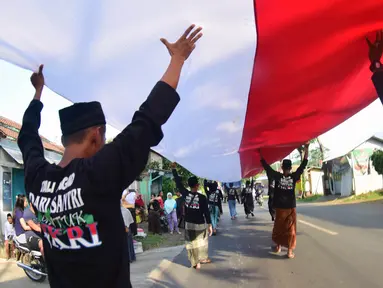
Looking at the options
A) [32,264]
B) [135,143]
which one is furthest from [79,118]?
[32,264]

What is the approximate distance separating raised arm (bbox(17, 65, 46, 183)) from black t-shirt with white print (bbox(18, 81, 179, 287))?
22 centimetres

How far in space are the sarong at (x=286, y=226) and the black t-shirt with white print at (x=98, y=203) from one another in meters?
6.44

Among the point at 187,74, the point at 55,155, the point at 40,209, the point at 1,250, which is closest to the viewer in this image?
the point at 40,209

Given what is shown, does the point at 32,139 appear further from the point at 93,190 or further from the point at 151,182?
the point at 151,182

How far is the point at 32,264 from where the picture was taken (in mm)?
7137

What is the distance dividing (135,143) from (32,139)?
2.69 feet

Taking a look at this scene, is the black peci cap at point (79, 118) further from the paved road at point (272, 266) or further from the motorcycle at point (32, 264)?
the motorcycle at point (32, 264)

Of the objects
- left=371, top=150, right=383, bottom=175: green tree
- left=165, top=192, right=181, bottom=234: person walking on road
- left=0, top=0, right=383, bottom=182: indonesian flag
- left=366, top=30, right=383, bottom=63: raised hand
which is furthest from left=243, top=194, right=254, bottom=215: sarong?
Result: left=366, top=30, right=383, bottom=63: raised hand

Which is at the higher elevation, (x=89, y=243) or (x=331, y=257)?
(x=89, y=243)

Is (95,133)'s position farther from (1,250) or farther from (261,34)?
(1,250)

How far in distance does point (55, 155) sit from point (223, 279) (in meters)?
9.43

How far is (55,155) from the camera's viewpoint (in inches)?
560

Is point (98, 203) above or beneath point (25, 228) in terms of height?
above

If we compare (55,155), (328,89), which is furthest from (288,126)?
(55,155)
